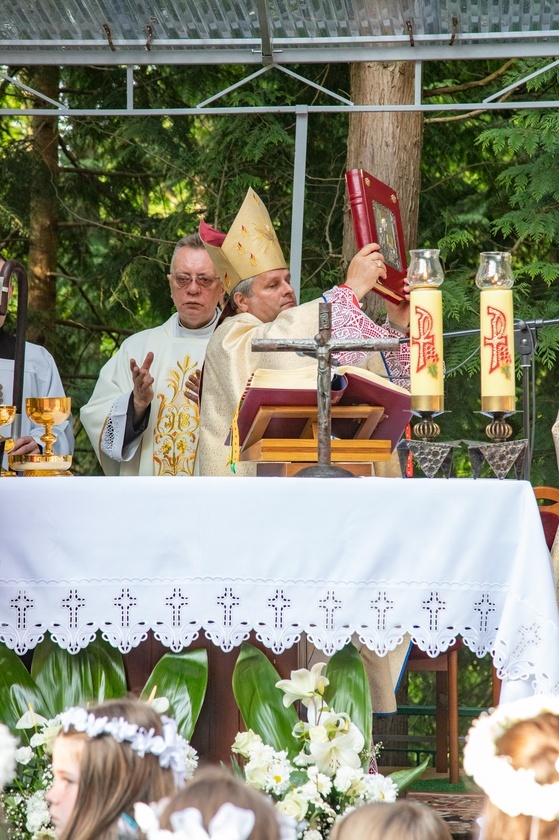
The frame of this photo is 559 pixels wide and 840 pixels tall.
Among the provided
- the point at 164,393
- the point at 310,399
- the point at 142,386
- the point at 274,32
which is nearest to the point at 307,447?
the point at 310,399

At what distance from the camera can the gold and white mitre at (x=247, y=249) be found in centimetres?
422

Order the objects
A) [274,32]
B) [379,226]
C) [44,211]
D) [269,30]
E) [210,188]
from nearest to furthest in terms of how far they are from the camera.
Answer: [379,226], [269,30], [274,32], [210,188], [44,211]

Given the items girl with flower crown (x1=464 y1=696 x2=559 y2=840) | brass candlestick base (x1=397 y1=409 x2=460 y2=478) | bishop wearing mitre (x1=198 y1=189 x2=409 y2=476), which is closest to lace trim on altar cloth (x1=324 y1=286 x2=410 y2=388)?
bishop wearing mitre (x1=198 y1=189 x2=409 y2=476)

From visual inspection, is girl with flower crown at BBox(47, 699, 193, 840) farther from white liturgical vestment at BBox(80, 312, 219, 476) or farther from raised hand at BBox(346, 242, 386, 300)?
white liturgical vestment at BBox(80, 312, 219, 476)

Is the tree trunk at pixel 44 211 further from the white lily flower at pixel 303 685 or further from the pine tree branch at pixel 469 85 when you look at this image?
the white lily flower at pixel 303 685

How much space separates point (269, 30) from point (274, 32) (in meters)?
0.19

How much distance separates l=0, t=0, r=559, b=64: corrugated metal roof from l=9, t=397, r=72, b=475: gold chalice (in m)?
1.80

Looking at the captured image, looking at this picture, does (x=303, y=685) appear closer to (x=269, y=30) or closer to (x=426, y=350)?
(x=426, y=350)

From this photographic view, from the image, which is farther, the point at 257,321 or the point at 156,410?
the point at 156,410

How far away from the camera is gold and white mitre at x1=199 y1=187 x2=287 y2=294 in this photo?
13.9 ft

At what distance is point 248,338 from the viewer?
3859 millimetres

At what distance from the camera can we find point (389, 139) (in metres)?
5.98

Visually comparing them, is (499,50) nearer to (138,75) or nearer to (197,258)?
(197,258)

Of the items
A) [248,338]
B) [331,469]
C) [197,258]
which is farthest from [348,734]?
[197,258]
